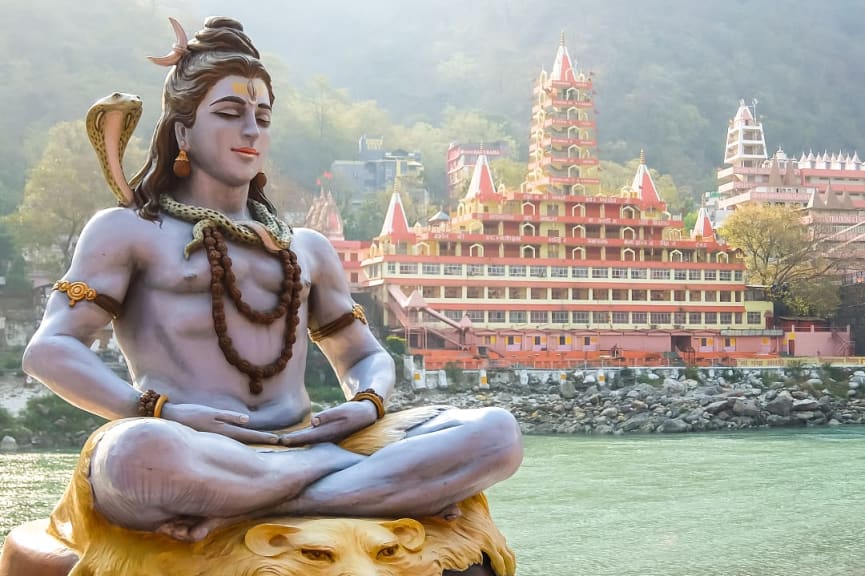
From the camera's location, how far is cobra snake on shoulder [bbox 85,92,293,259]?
178 cm

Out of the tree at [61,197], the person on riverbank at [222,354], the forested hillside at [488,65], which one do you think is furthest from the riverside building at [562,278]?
the person on riverbank at [222,354]

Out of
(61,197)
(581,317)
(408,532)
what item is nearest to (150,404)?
(408,532)

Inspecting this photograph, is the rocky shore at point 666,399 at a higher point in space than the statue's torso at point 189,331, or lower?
lower

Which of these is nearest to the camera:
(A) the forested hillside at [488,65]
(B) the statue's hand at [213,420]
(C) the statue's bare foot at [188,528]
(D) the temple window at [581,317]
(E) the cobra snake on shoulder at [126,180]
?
(C) the statue's bare foot at [188,528]

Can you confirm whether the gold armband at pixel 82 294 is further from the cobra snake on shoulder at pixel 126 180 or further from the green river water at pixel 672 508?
the green river water at pixel 672 508

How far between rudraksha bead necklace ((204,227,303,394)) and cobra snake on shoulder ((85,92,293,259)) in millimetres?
35

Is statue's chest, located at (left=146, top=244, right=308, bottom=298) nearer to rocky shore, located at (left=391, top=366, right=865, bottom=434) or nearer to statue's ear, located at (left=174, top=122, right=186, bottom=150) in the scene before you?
statue's ear, located at (left=174, top=122, right=186, bottom=150)

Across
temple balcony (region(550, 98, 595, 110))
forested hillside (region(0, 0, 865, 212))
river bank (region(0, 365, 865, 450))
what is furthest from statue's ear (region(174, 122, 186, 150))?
forested hillside (region(0, 0, 865, 212))

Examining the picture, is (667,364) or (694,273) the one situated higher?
(694,273)

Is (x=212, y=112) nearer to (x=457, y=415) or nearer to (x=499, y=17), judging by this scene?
(x=457, y=415)

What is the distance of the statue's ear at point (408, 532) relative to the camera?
152cm

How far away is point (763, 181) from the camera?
70.7ft

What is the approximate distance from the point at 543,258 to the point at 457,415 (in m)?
14.4

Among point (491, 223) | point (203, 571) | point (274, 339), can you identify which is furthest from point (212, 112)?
point (491, 223)
